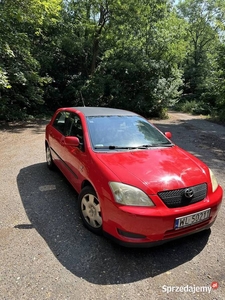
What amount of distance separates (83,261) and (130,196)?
2.92 feet

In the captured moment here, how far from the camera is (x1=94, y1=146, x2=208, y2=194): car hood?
250 cm

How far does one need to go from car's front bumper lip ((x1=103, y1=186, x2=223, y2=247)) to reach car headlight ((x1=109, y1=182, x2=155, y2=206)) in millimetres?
73

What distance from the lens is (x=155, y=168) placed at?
274 centimetres

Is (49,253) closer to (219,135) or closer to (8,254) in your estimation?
(8,254)

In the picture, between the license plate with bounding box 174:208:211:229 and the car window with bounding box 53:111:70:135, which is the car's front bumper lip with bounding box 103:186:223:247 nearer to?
the license plate with bounding box 174:208:211:229

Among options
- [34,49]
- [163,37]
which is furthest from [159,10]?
[34,49]

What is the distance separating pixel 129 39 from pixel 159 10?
266 cm

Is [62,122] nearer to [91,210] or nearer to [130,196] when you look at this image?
[91,210]

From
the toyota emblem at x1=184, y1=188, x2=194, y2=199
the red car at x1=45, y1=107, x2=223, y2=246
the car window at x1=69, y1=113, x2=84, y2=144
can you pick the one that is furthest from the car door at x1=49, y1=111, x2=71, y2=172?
the toyota emblem at x1=184, y1=188, x2=194, y2=199

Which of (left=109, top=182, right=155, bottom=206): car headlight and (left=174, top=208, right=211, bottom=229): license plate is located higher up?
(left=109, top=182, right=155, bottom=206): car headlight

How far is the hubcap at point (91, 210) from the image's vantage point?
2787mm

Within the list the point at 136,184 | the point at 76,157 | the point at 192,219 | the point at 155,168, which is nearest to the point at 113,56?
the point at 76,157

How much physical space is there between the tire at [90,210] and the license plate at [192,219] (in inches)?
36.3

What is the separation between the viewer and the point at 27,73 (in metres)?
10.8
